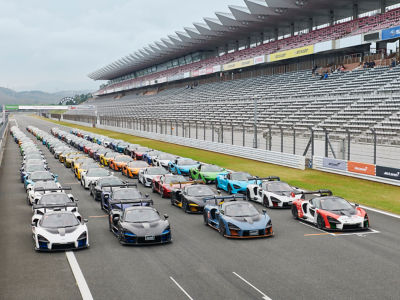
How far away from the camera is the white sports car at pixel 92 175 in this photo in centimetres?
2466

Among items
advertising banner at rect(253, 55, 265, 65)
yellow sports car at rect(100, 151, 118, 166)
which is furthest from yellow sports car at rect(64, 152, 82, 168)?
advertising banner at rect(253, 55, 265, 65)

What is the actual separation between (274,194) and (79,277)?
1042 centimetres

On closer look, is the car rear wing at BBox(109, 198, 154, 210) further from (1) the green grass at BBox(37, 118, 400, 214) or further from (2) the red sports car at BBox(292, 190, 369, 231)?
(1) the green grass at BBox(37, 118, 400, 214)

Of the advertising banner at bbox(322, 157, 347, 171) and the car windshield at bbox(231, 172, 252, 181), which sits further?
the advertising banner at bbox(322, 157, 347, 171)

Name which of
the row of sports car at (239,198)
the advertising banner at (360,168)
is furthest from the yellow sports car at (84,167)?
the advertising banner at (360,168)

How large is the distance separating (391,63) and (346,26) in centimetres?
977

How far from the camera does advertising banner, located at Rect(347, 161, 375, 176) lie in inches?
1036

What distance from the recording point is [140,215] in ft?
47.4

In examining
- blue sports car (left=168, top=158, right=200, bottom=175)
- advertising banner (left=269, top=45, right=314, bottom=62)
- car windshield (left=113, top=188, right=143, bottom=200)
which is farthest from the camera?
advertising banner (left=269, top=45, right=314, bottom=62)

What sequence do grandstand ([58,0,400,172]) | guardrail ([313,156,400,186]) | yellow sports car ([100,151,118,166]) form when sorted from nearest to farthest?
1. guardrail ([313,156,400,186])
2. yellow sports car ([100,151,118,166])
3. grandstand ([58,0,400,172])

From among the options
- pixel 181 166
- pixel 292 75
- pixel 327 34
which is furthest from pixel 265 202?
pixel 292 75

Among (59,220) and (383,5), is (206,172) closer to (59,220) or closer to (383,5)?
(59,220)

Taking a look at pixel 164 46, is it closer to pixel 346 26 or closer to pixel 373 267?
pixel 346 26

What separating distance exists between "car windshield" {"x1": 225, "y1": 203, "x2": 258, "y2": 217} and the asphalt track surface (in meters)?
0.84
